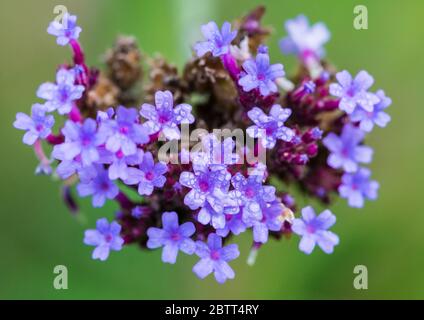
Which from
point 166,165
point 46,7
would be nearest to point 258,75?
point 166,165

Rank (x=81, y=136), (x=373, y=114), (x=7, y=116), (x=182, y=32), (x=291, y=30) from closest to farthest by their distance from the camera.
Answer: (x=81, y=136) < (x=373, y=114) < (x=291, y=30) < (x=182, y=32) < (x=7, y=116)

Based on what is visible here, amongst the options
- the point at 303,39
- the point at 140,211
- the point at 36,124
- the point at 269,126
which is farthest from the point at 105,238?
the point at 303,39

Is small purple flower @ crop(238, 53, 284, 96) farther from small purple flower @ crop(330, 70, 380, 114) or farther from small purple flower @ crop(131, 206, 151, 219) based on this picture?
small purple flower @ crop(131, 206, 151, 219)

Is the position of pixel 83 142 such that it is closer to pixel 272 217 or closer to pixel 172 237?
pixel 172 237

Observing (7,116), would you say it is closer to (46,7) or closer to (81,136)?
(46,7)

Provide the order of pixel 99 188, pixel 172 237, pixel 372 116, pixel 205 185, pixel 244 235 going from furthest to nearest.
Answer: pixel 244 235 < pixel 372 116 < pixel 99 188 < pixel 172 237 < pixel 205 185

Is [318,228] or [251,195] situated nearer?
[251,195]
